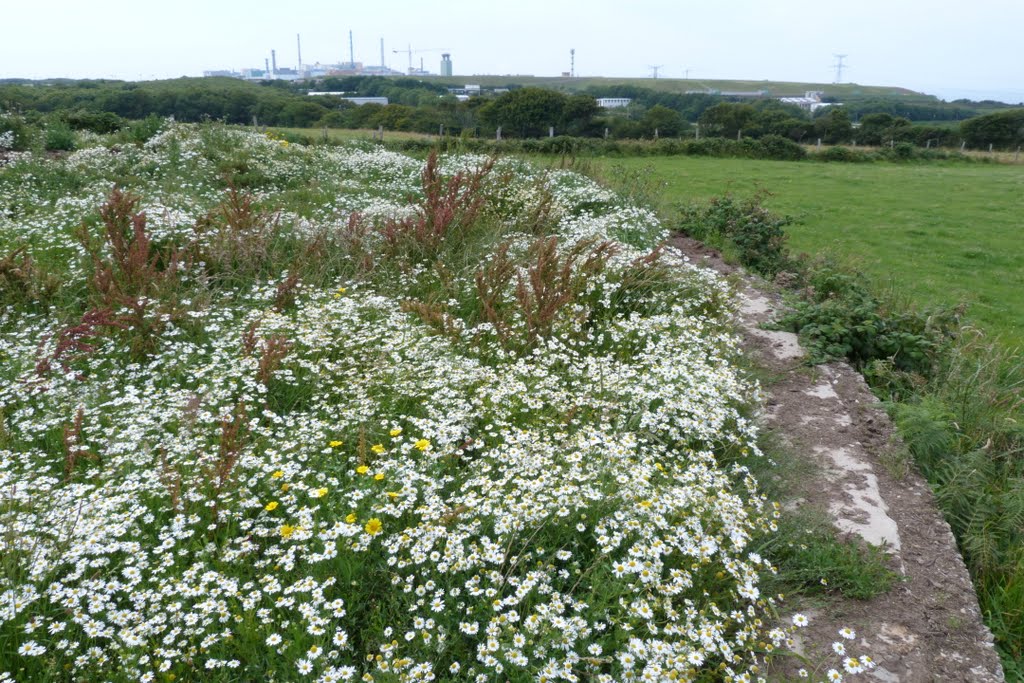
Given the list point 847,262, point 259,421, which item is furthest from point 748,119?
point 259,421

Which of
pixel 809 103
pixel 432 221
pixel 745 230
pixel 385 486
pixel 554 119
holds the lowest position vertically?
pixel 385 486

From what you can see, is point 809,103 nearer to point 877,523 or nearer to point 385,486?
point 877,523

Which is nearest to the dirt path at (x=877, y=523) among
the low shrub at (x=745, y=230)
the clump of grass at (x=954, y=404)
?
the clump of grass at (x=954, y=404)

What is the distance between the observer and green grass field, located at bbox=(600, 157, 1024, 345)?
10.0 meters

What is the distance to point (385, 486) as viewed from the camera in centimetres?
362

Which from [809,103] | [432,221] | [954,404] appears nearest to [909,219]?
[954,404]

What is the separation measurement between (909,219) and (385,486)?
16076 millimetres

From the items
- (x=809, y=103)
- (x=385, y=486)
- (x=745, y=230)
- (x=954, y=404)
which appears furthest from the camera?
(x=809, y=103)

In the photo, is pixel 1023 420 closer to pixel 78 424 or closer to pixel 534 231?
pixel 534 231

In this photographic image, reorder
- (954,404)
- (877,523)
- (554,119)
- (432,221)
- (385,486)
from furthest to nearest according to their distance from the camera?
1. (554,119)
2. (432,221)
3. (954,404)
4. (877,523)
5. (385,486)

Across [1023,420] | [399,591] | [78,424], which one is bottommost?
[1023,420]

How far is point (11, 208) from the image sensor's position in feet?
31.2

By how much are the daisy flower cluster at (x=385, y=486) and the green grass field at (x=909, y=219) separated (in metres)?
5.15

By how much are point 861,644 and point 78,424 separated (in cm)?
445
